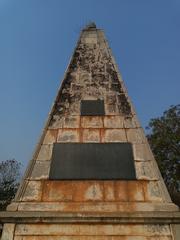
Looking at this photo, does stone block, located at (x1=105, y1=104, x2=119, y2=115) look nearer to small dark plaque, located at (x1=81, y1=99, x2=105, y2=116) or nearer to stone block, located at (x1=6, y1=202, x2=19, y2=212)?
small dark plaque, located at (x1=81, y1=99, x2=105, y2=116)

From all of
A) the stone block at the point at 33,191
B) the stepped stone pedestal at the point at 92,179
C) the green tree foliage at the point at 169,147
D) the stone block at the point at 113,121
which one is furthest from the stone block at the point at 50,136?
the green tree foliage at the point at 169,147

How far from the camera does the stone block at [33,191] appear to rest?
181 inches

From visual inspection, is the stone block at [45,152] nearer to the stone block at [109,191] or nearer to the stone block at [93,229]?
the stone block at [109,191]

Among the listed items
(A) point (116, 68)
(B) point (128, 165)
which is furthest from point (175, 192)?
(B) point (128, 165)

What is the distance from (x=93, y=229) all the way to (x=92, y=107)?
2959mm

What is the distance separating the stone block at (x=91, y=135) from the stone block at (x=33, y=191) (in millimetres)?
1366

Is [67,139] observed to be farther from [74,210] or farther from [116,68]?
[116,68]

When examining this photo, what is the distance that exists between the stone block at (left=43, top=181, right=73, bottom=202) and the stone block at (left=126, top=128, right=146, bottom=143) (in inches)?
65.2

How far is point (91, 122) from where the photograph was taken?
234 inches

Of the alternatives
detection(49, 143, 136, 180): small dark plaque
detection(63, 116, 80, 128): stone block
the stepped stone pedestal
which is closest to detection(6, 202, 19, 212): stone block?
the stepped stone pedestal

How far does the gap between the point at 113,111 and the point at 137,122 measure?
2.07 ft

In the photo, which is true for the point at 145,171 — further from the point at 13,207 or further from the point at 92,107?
the point at 13,207

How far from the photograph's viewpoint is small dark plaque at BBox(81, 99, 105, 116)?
6.16 m

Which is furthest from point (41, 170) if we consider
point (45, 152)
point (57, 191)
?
point (57, 191)
